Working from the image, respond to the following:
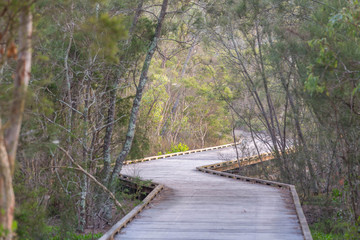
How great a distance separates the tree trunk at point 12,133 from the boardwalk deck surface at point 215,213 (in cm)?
292

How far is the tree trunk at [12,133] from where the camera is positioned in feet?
9.58

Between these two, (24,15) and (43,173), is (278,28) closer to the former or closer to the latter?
(43,173)

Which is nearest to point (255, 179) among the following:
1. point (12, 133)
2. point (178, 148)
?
point (12, 133)

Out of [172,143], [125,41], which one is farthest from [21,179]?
[172,143]

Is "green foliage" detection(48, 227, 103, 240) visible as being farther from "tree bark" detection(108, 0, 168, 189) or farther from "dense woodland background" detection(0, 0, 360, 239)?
"tree bark" detection(108, 0, 168, 189)

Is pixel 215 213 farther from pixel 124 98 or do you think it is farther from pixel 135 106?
pixel 124 98

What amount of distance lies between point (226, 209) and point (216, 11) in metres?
6.07

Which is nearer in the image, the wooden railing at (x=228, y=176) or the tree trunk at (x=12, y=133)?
the tree trunk at (x=12, y=133)

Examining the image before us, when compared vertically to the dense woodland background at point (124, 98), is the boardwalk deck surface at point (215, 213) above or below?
below

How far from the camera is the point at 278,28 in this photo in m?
10.5

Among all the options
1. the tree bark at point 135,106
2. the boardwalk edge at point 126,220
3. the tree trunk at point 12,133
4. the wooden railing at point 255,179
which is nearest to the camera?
the tree trunk at point 12,133

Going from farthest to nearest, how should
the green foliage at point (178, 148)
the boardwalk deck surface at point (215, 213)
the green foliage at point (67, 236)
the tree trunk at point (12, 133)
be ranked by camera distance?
1. the green foliage at point (178, 148)
2. the green foliage at point (67, 236)
3. the boardwalk deck surface at point (215, 213)
4. the tree trunk at point (12, 133)

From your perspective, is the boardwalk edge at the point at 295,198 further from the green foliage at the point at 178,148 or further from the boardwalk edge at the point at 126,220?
the green foliage at the point at 178,148

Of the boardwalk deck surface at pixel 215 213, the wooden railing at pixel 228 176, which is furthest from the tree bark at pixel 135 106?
the boardwalk deck surface at pixel 215 213
